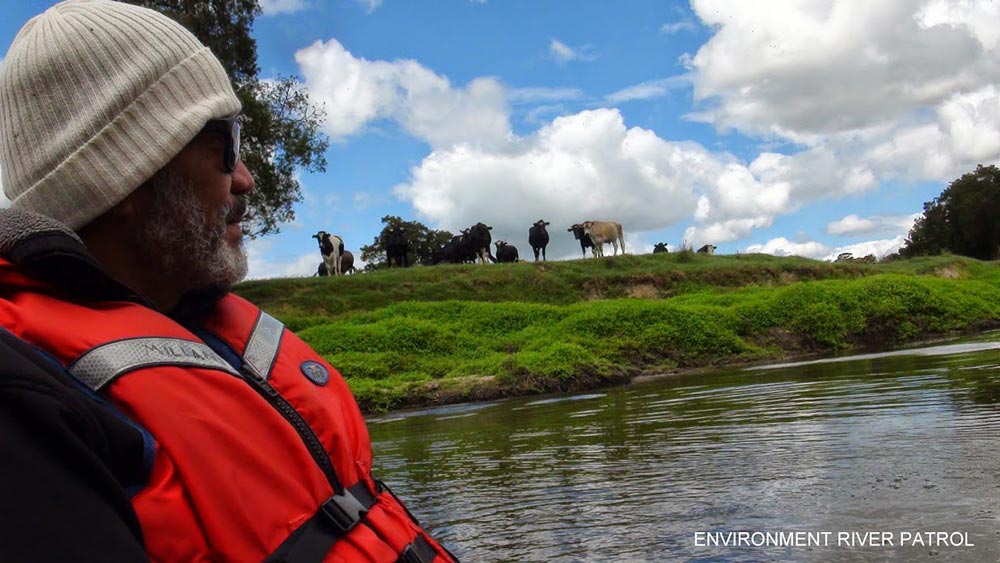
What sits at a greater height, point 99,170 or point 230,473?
point 99,170

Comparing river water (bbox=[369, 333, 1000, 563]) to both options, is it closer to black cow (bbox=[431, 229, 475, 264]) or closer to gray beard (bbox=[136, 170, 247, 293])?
Result: gray beard (bbox=[136, 170, 247, 293])

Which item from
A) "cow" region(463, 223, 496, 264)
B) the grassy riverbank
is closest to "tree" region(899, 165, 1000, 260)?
"cow" region(463, 223, 496, 264)

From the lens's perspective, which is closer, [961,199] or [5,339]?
[5,339]

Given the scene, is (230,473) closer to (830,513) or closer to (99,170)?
(99,170)

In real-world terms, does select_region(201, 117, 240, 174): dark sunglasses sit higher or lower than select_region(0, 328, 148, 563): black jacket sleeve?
higher

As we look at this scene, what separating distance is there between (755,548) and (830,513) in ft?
1.56

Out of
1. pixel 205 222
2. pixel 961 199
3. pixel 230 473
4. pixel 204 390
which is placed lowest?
pixel 230 473

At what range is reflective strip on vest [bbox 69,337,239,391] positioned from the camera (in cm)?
112

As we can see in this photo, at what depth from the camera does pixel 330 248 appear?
2964 centimetres

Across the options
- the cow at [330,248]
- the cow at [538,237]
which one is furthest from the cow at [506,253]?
the cow at [330,248]

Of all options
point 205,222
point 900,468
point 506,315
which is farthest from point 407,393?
point 205,222

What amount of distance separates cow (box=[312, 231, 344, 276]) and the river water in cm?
2224

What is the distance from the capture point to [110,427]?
1.04 metres

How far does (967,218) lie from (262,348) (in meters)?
59.4
